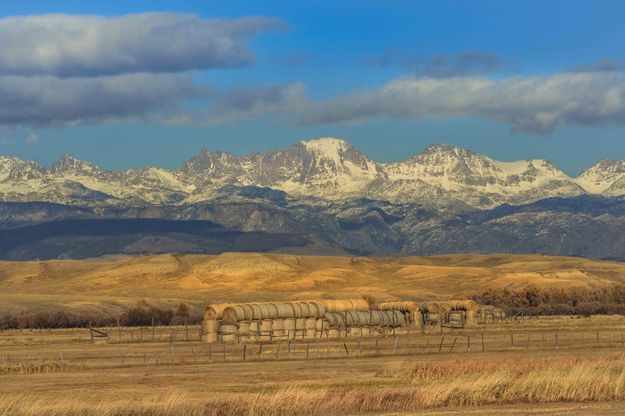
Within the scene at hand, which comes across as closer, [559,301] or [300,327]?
[300,327]

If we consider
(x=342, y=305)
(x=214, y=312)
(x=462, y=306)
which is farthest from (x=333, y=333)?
(x=462, y=306)

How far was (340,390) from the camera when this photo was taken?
1802 inches

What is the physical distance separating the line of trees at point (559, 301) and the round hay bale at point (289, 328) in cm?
5268

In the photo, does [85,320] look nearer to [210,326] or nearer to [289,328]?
[210,326]

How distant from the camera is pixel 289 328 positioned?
3492 inches

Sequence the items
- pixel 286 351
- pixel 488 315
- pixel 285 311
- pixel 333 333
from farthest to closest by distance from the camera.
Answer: pixel 488 315
pixel 333 333
pixel 285 311
pixel 286 351

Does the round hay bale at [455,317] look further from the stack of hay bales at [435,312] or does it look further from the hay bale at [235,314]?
the hay bale at [235,314]

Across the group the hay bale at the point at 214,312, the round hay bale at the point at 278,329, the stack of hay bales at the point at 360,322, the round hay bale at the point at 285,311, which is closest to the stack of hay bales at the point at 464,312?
the stack of hay bales at the point at 360,322

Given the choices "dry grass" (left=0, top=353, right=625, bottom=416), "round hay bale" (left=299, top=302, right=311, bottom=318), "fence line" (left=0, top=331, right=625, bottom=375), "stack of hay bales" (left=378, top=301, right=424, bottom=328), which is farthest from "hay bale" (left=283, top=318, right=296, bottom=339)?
"dry grass" (left=0, top=353, right=625, bottom=416)

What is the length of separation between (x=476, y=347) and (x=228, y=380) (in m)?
24.8

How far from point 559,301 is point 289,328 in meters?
77.1

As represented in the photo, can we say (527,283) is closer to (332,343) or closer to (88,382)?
(332,343)

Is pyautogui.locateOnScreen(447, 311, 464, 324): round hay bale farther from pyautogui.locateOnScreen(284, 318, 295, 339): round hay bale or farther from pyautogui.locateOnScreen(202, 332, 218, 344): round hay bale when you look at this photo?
pyautogui.locateOnScreen(202, 332, 218, 344): round hay bale

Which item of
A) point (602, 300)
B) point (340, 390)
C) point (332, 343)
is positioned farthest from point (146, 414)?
point (602, 300)
